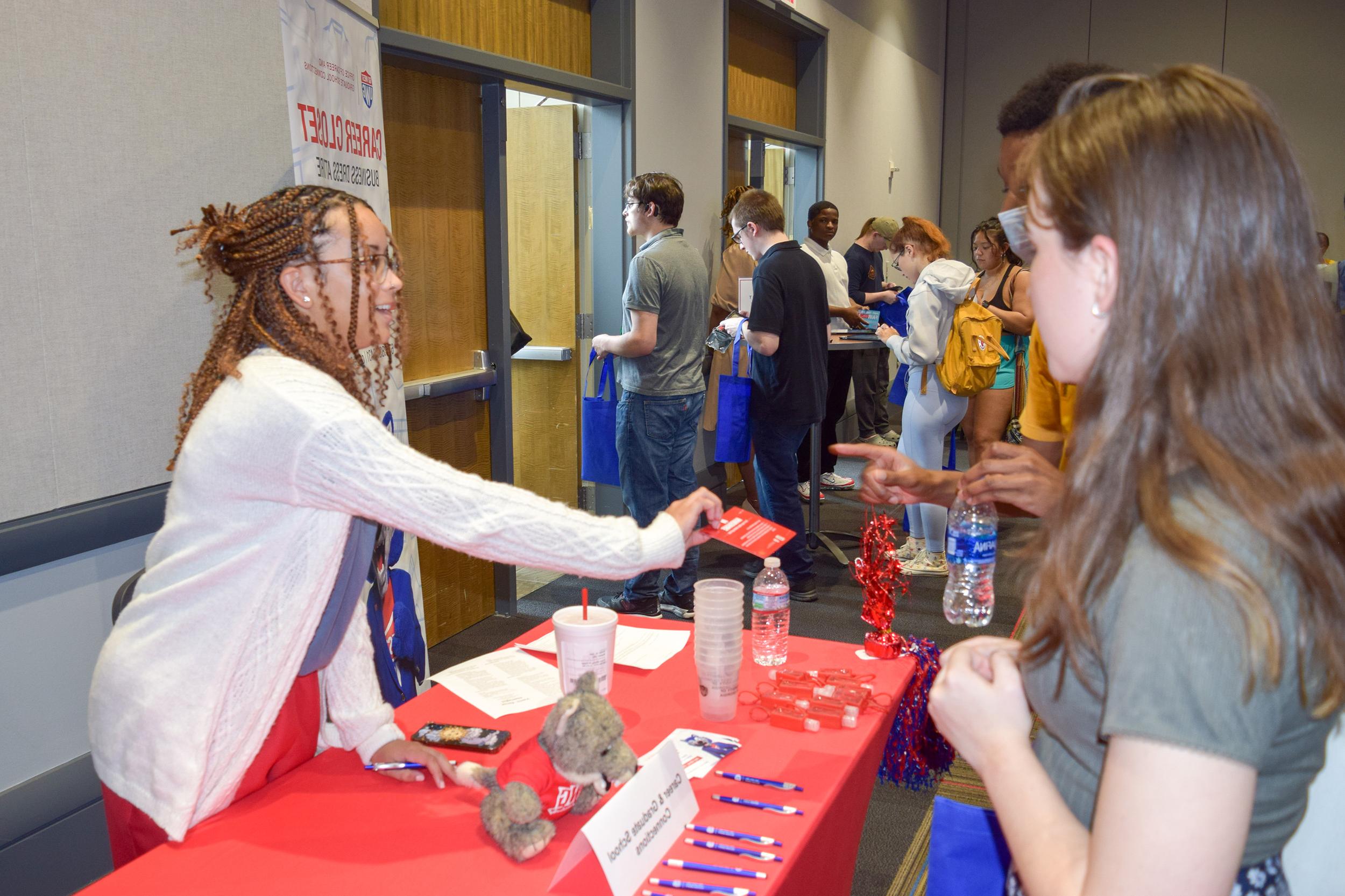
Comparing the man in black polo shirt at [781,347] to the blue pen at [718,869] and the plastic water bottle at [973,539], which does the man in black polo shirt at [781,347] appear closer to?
the plastic water bottle at [973,539]

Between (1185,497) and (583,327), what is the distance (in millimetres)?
4404

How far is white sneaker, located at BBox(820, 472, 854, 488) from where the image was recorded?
21.1 ft

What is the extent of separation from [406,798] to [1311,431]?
43.7 inches

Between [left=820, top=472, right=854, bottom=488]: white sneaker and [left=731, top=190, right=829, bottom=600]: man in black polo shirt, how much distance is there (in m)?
2.17

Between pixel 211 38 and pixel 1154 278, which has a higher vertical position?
pixel 211 38

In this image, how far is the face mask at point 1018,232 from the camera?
1010 millimetres

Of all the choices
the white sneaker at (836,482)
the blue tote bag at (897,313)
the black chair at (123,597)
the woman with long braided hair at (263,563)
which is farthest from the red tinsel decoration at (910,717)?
the white sneaker at (836,482)

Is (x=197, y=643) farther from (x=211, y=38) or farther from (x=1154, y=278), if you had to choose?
(x=211, y=38)

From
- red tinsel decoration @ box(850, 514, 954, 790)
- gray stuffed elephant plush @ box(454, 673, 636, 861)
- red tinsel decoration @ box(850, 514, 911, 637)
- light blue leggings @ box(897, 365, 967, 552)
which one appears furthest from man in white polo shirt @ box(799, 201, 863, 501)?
gray stuffed elephant plush @ box(454, 673, 636, 861)

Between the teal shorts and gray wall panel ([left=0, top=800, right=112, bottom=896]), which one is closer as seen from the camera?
gray wall panel ([left=0, top=800, right=112, bottom=896])

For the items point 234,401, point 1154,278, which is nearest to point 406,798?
point 234,401

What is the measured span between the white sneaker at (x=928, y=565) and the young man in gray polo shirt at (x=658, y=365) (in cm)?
121

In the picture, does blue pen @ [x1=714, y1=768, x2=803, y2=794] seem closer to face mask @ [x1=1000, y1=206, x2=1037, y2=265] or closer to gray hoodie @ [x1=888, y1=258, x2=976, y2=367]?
face mask @ [x1=1000, y1=206, x2=1037, y2=265]

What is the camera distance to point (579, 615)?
1.50 metres
